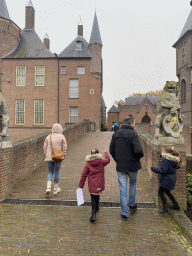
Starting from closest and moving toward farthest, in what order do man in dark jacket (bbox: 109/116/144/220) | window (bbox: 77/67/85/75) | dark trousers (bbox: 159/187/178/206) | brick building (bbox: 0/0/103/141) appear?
man in dark jacket (bbox: 109/116/144/220), dark trousers (bbox: 159/187/178/206), brick building (bbox: 0/0/103/141), window (bbox: 77/67/85/75)

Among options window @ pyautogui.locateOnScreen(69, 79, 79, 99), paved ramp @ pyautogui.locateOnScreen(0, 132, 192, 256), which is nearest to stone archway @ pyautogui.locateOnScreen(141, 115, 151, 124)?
window @ pyautogui.locateOnScreen(69, 79, 79, 99)

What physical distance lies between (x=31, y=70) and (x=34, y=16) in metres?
8.70

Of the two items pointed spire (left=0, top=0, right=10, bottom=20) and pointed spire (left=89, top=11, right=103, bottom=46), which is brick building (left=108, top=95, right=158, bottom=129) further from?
pointed spire (left=0, top=0, right=10, bottom=20)

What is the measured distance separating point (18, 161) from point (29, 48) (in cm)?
2644

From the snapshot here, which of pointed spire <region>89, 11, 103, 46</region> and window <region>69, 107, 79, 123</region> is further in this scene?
pointed spire <region>89, 11, 103, 46</region>

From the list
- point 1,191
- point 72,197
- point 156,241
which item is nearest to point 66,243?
point 156,241

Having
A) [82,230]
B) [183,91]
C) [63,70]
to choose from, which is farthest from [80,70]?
[82,230]

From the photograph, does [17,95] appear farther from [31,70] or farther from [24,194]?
[24,194]

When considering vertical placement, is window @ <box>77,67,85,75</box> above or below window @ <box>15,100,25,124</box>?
above

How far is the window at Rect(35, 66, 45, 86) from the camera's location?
2869cm

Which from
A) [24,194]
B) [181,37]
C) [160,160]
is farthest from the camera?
[181,37]

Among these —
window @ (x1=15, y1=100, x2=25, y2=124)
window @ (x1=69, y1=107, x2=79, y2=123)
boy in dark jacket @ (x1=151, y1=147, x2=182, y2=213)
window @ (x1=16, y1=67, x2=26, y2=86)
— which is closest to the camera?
boy in dark jacket @ (x1=151, y1=147, x2=182, y2=213)

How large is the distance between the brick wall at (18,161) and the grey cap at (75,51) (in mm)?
21774

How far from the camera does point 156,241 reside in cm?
345
